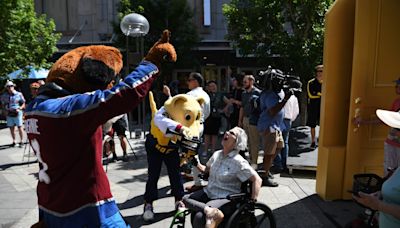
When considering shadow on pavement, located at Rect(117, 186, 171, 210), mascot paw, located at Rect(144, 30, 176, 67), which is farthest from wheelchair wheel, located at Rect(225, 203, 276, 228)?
shadow on pavement, located at Rect(117, 186, 171, 210)

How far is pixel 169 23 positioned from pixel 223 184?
567 inches

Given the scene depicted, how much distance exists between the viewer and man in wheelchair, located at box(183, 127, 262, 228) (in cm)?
352

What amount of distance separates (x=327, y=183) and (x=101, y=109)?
418cm

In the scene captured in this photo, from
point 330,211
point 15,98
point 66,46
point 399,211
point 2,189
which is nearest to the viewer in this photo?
→ point 399,211

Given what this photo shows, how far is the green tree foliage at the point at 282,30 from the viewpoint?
10.5 m

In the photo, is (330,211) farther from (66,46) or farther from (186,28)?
(66,46)

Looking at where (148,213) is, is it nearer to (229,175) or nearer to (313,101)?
(229,175)

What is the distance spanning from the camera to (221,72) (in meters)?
21.0

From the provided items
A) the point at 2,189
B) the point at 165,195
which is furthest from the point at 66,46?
the point at 165,195

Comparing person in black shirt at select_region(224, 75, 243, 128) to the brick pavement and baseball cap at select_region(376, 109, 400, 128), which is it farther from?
baseball cap at select_region(376, 109, 400, 128)

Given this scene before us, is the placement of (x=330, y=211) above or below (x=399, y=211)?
below

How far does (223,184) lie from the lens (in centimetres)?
375

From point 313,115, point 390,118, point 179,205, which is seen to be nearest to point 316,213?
point 179,205

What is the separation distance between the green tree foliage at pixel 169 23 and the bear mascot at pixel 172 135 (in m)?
12.3
